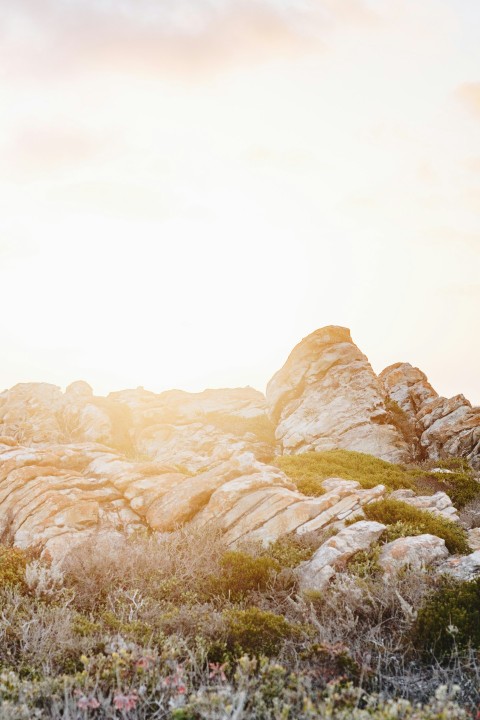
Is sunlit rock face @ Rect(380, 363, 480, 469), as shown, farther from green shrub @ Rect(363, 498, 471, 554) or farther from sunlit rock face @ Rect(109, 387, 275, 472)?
green shrub @ Rect(363, 498, 471, 554)

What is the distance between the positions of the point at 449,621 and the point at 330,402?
1211 inches

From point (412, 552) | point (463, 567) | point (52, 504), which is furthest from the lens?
point (52, 504)

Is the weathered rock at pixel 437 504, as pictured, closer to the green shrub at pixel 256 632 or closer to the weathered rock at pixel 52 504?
the green shrub at pixel 256 632

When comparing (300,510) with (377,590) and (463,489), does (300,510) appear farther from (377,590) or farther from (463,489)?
(463,489)

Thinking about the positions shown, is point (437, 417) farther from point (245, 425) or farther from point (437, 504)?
point (437, 504)

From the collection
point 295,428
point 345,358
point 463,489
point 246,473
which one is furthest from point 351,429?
point 246,473

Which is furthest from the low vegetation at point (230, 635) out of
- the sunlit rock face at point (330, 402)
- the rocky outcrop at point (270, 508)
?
the sunlit rock face at point (330, 402)

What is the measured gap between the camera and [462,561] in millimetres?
9578

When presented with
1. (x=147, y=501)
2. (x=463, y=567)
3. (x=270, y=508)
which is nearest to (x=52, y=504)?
(x=147, y=501)

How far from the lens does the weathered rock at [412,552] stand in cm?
933

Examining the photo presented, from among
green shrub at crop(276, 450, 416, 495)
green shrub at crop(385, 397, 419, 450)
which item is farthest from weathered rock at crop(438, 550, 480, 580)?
green shrub at crop(385, 397, 419, 450)

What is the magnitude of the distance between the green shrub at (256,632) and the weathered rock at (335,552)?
5.58 feet

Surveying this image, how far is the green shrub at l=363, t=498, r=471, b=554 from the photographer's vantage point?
11.2 meters

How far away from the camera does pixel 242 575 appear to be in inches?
393
